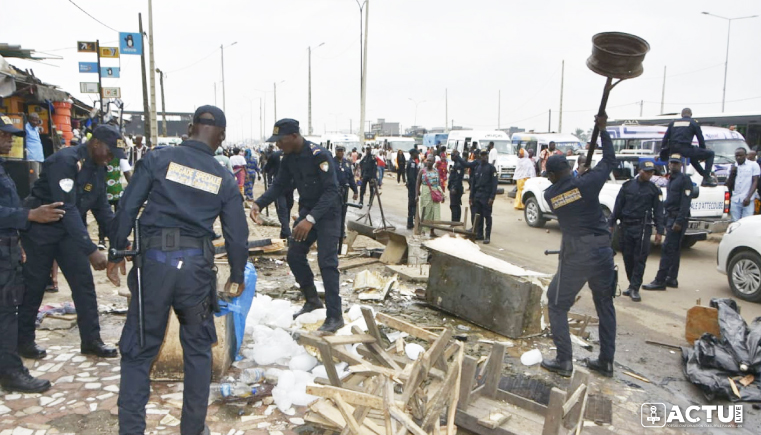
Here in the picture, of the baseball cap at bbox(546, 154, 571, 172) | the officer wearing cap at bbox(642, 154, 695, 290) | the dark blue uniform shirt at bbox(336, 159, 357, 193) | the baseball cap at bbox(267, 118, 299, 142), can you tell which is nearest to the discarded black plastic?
the baseball cap at bbox(546, 154, 571, 172)

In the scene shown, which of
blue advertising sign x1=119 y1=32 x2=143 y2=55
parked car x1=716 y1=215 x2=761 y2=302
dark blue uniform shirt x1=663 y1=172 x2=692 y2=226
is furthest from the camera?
blue advertising sign x1=119 y1=32 x2=143 y2=55

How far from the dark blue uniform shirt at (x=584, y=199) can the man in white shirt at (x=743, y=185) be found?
789 cm

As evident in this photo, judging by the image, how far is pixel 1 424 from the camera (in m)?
3.38

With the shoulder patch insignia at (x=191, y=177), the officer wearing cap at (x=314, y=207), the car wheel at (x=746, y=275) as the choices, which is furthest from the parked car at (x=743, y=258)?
the shoulder patch insignia at (x=191, y=177)

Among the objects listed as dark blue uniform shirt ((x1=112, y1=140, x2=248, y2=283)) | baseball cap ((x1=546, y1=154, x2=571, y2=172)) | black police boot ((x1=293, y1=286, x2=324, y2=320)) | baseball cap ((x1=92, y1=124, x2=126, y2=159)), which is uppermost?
baseball cap ((x1=92, y1=124, x2=126, y2=159))

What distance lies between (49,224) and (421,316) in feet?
12.1

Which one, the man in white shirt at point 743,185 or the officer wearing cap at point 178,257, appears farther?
the man in white shirt at point 743,185

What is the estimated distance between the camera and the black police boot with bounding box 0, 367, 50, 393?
12.3ft

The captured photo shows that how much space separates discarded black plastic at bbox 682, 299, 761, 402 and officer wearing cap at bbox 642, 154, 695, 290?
261 cm

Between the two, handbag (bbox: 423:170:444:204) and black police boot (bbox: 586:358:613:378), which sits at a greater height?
handbag (bbox: 423:170:444:204)

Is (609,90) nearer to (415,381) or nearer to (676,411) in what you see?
(676,411)

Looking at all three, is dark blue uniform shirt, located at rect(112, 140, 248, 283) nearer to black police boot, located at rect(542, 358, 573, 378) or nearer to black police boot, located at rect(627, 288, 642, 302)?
black police boot, located at rect(542, 358, 573, 378)

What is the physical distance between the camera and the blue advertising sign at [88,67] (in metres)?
14.3

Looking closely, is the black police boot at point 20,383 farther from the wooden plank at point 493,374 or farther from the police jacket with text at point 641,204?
the police jacket with text at point 641,204
